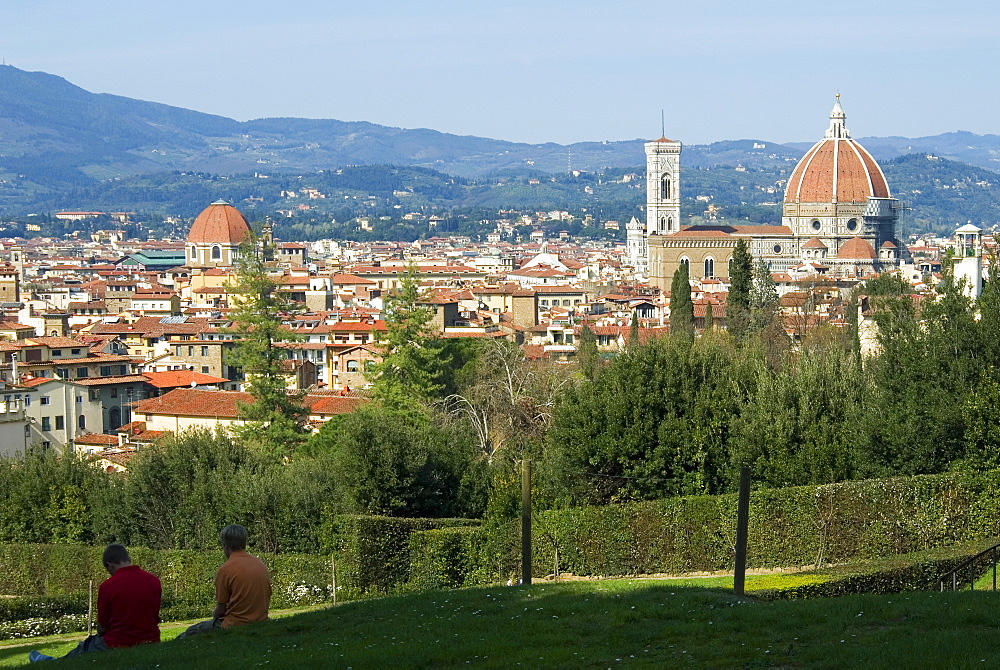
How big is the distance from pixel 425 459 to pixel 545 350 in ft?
100

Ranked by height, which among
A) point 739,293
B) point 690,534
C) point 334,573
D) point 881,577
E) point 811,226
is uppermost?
point 811,226

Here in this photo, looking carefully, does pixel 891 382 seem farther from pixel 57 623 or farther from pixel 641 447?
pixel 57 623

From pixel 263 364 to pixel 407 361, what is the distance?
11.5 feet

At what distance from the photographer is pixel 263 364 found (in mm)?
34344

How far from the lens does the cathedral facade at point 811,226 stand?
11675cm

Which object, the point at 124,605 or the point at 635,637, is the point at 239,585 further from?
the point at 635,637

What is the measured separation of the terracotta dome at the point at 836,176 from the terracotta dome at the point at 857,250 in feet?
37.7

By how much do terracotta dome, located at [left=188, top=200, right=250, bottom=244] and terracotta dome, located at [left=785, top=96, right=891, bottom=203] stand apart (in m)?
53.6

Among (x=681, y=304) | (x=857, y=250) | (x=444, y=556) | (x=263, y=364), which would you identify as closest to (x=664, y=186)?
(x=857, y=250)

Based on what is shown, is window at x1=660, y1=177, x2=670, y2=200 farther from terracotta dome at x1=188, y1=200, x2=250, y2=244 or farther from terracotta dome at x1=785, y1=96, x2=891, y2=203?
terracotta dome at x1=188, y1=200, x2=250, y2=244

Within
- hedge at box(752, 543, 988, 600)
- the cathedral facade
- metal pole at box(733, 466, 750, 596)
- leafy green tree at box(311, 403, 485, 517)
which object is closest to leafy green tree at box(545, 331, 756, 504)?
leafy green tree at box(311, 403, 485, 517)

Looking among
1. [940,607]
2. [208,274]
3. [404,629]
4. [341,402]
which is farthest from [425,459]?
[208,274]

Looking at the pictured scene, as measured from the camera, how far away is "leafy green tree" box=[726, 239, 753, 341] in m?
45.2

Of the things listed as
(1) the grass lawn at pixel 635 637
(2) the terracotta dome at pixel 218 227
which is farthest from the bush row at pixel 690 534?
(2) the terracotta dome at pixel 218 227
